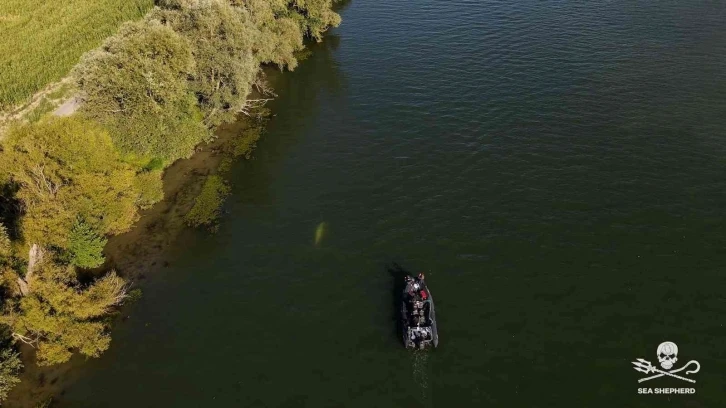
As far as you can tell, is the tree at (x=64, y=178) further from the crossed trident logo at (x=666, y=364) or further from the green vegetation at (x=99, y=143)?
the crossed trident logo at (x=666, y=364)

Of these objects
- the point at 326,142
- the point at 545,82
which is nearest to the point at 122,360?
the point at 326,142

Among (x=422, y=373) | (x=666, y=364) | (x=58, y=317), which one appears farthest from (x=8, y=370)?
(x=666, y=364)

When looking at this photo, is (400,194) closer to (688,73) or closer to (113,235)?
(113,235)

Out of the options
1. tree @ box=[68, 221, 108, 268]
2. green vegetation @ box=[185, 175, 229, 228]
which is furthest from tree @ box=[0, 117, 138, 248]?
green vegetation @ box=[185, 175, 229, 228]

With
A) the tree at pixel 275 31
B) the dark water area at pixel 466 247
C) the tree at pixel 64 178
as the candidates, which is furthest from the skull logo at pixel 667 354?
the tree at pixel 275 31

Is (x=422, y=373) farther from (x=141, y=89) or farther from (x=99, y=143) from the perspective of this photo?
(x=141, y=89)

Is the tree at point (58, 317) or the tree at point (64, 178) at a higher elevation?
the tree at point (64, 178)
